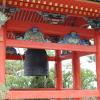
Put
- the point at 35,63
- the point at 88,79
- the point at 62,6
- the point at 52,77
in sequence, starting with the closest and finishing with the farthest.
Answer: the point at 62,6
the point at 35,63
the point at 52,77
the point at 88,79

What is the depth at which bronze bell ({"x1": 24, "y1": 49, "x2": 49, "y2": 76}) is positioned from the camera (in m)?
9.07

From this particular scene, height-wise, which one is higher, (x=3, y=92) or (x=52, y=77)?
(x=52, y=77)

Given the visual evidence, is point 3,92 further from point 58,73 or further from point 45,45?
point 58,73

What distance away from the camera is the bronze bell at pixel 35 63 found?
907 centimetres

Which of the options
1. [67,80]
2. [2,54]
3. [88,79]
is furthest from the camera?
[88,79]

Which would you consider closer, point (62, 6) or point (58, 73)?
point (62, 6)

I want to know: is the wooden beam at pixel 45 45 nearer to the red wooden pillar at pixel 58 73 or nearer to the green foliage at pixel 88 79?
the red wooden pillar at pixel 58 73

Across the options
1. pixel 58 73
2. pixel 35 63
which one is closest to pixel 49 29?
pixel 35 63

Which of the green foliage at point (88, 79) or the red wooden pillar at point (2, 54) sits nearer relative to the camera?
the red wooden pillar at point (2, 54)

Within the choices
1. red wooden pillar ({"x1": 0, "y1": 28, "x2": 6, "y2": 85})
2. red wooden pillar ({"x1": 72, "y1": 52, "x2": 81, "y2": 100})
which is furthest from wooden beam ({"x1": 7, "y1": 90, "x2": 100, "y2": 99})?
red wooden pillar ({"x1": 72, "y1": 52, "x2": 81, "y2": 100})

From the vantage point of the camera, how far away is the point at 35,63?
909 cm

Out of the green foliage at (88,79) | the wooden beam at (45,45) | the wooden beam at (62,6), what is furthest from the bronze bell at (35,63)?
the green foliage at (88,79)

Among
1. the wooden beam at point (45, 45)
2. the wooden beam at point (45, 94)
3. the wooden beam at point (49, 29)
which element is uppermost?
the wooden beam at point (49, 29)

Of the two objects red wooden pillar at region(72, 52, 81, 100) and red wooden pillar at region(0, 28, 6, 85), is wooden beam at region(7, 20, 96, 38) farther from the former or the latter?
red wooden pillar at region(72, 52, 81, 100)
